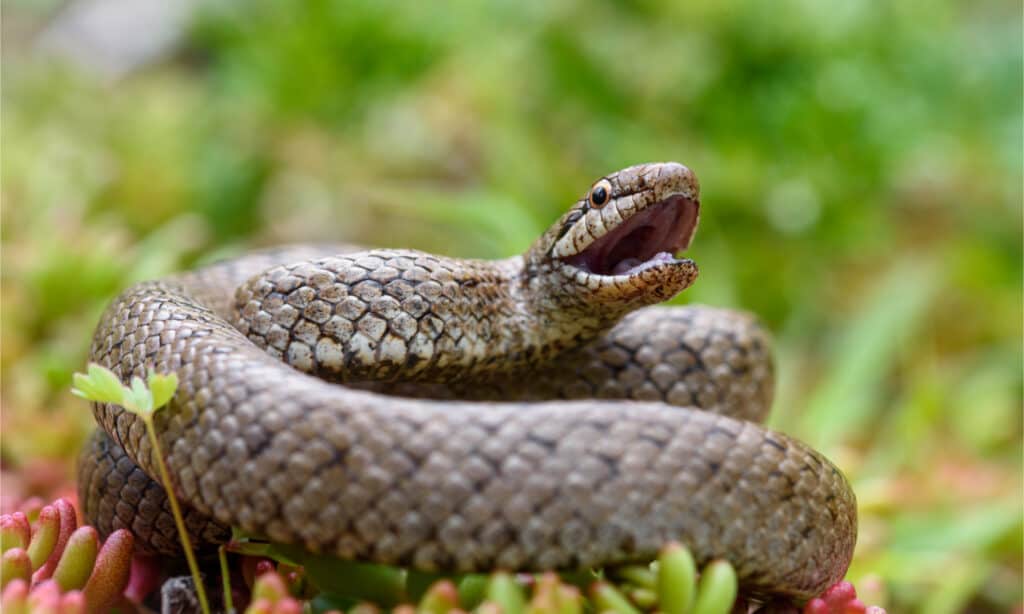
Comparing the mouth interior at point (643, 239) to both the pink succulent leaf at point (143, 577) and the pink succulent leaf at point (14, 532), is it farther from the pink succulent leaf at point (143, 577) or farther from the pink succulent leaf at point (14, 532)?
the pink succulent leaf at point (14, 532)

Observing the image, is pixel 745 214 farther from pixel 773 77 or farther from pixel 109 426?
pixel 109 426

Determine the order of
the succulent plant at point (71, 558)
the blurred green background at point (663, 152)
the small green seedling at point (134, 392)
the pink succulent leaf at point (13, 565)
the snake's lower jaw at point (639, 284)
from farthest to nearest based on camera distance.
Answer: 1. the blurred green background at point (663, 152)
2. the snake's lower jaw at point (639, 284)
3. the succulent plant at point (71, 558)
4. the pink succulent leaf at point (13, 565)
5. the small green seedling at point (134, 392)

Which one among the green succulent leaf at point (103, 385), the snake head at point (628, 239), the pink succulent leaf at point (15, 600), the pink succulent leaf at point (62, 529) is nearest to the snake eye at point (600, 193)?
the snake head at point (628, 239)

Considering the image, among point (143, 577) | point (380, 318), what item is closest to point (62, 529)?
point (143, 577)

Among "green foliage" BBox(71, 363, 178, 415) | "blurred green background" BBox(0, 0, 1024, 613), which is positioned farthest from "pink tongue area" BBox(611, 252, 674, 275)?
"blurred green background" BBox(0, 0, 1024, 613)

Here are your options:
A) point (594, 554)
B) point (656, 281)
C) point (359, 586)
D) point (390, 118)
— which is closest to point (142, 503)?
point (359, 586)

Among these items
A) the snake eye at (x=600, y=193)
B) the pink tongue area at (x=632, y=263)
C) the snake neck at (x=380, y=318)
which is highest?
the snake eye at (x=600, y=193)
